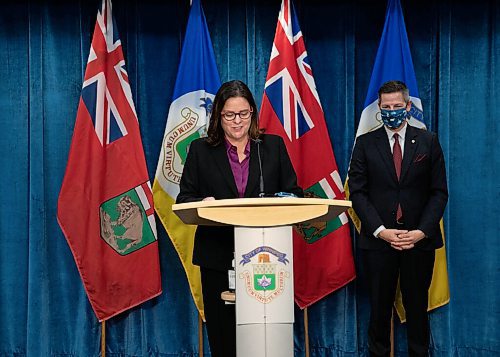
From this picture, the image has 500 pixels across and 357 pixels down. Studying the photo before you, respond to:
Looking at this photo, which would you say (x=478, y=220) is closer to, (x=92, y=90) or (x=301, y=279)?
(x=301, y=279)

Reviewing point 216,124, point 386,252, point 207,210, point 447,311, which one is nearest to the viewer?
point 207,210

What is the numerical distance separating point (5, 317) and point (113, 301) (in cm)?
69

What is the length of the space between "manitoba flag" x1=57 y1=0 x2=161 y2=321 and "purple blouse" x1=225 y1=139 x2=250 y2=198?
1.31 meters

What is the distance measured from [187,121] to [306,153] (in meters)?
0.69

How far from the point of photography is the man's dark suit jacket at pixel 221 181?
253cm

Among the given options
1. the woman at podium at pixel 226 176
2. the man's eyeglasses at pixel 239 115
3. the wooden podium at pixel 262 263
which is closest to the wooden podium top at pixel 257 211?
the wooden podium at pixel 262 263

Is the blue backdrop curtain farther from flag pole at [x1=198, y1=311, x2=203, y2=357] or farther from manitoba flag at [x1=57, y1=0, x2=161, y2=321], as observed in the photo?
manitoba flag at [x1=57, y1=0, x2=161, y2=321]

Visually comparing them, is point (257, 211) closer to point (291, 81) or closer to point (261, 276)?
point (261, 276)

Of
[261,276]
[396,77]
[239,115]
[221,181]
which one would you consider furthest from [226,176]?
[396,77]

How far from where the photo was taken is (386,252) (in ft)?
10.7

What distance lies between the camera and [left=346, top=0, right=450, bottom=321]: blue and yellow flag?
148 inches

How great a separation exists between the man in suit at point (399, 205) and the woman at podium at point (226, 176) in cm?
80

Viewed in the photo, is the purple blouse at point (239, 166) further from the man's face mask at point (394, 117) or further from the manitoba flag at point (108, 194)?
the manitoba flag at point (108, 194)

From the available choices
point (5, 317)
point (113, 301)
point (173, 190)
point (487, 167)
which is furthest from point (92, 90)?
point (487, 167)
